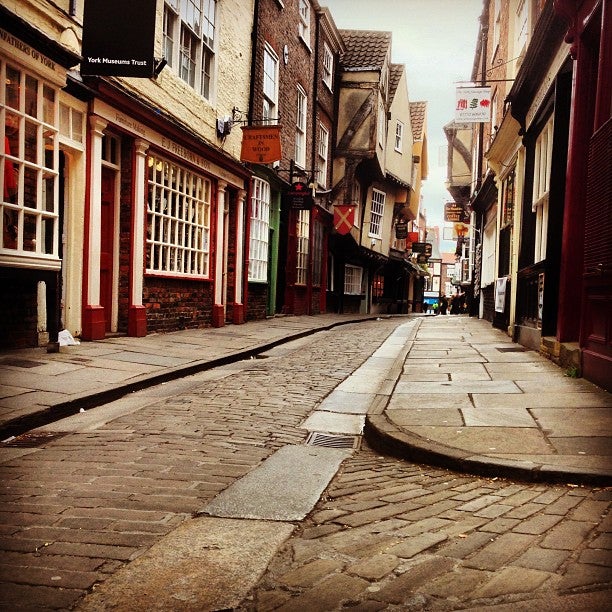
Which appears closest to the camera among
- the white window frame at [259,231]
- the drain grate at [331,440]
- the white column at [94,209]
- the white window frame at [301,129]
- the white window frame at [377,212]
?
the drain grate at [331,440]

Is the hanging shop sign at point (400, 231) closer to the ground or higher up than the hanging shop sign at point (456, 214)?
closer to the ground

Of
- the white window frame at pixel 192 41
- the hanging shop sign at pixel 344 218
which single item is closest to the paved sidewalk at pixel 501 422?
the white window frame at pixel 192 41

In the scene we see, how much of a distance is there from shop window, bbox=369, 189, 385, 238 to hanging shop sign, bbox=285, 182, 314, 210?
11.0 m

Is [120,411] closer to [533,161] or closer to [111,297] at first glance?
[111,297]

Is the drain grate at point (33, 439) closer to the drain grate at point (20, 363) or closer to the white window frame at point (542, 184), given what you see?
the drain grate at point (20, 363)

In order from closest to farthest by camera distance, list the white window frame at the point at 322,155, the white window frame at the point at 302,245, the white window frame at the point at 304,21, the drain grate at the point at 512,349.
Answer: the drain grate at the point at 512,349 → the white window frame at the point at 304,21 → the white window frame at the point at 302,245 → the white window frame at the point at 322,155

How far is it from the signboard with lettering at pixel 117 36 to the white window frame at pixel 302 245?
11363 mm

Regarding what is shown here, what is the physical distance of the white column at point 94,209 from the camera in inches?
343

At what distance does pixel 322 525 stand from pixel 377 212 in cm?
2692

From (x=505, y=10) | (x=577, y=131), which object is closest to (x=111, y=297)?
(x=577, y=131)

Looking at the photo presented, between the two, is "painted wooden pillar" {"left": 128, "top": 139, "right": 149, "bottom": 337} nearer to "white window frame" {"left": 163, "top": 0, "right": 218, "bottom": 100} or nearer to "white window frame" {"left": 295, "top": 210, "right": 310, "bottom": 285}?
"white window frame" {"left": 163, "top": 0, "right": 218, "bottom": 100}

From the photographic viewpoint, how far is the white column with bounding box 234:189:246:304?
1454 cm

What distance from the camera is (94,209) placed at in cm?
879

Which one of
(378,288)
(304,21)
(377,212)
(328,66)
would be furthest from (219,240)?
(378,288)
